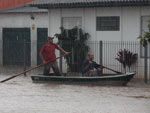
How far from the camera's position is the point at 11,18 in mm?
31484

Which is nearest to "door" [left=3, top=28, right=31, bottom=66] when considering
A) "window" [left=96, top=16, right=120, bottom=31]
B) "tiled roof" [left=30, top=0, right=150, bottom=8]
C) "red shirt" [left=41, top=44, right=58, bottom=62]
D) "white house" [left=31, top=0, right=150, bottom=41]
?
"white house" [left=31, top=0, right=150, bottom=41]

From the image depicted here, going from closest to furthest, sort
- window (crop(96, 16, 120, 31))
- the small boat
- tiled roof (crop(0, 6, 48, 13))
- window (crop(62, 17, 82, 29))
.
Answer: the small boat < window (crop(96, 16, 120, 31)) < window (crop(62, 17, 82, 29)) < tiled roof (crop(0, 6, 48, 13))

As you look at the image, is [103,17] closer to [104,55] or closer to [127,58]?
[104,55]

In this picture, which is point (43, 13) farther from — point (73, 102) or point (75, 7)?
point (73, 102)

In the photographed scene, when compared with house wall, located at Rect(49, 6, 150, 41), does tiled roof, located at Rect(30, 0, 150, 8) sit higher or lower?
higher

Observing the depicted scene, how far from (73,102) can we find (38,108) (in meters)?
1.70

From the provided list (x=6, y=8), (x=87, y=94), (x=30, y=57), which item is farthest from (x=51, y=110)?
(x=6, y=8)

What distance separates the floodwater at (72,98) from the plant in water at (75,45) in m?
3.32

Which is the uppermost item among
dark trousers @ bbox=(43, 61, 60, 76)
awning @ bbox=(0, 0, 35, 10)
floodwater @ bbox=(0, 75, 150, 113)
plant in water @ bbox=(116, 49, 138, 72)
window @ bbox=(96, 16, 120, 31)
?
awning @ bbox=(0, 0, 35, 10)

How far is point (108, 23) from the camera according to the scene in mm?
25250

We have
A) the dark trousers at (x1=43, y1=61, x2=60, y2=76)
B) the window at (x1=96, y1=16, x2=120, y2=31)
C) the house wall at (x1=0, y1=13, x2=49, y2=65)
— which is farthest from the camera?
the house wall at (x1=0, y1=13, x2=49, y2=65)

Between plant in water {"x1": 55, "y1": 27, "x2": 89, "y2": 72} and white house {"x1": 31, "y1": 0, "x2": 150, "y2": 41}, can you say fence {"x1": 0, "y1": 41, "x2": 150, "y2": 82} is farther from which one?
white house {"x1": 31, "y1": 0, "x2": 150, "y2": 41}

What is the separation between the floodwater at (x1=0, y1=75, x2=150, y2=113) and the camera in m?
14.8

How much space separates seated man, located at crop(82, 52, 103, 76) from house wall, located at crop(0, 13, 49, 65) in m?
8.81
